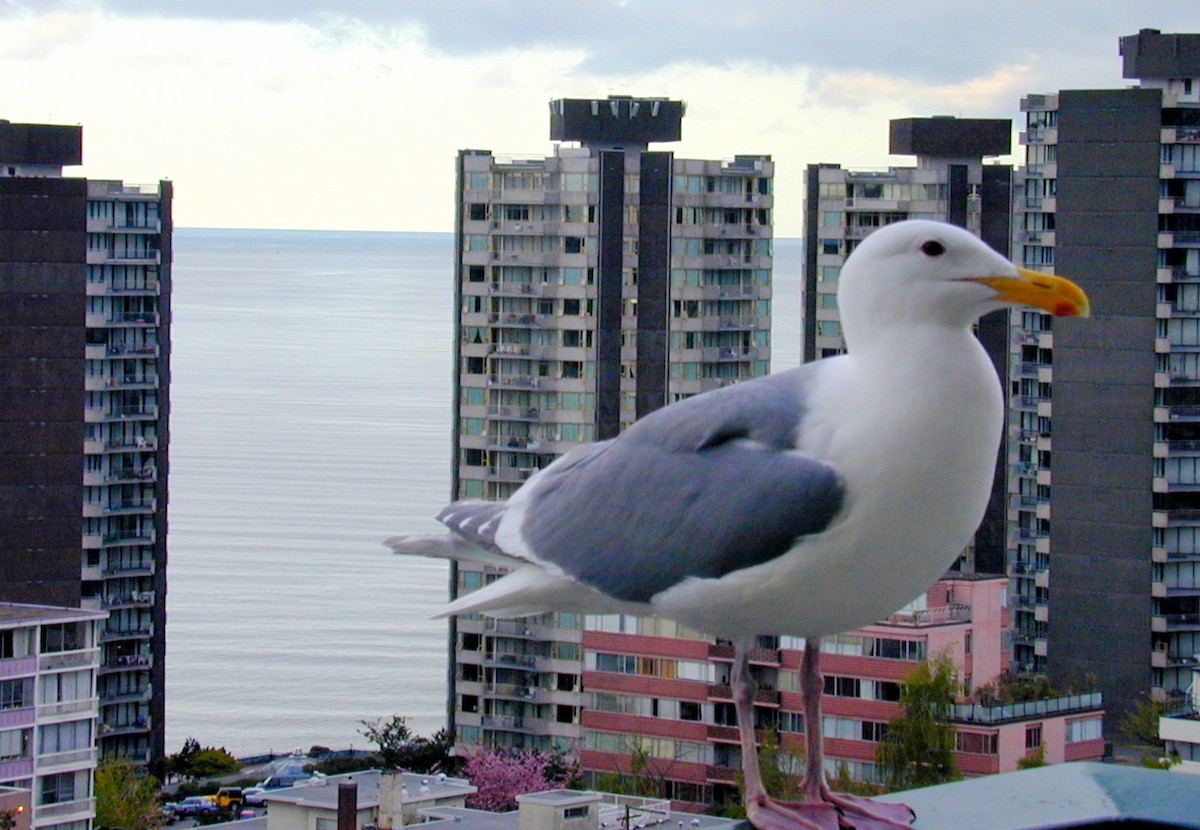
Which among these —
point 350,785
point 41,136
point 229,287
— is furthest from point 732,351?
point 229,287

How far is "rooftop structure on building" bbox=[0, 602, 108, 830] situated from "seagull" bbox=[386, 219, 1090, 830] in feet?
39.5

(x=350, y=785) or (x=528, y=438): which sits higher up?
(x=528, y=438)

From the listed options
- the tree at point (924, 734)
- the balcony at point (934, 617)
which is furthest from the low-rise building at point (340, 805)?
the balcony at point (934, 617)

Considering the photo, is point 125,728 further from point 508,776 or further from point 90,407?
point 508,776

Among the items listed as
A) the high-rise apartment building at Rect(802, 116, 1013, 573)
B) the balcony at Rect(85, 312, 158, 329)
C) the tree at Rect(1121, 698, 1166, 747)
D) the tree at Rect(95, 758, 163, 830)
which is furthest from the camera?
the high-rise apartment building at Rect(802, 116, 1013, 573)

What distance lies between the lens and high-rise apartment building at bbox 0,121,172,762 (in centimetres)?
1895

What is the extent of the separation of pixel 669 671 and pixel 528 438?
426cm

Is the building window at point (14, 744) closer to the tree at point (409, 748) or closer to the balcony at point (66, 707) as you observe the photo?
the balcony at point (66, 707)

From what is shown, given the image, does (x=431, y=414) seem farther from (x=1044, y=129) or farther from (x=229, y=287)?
(x=229, y=287)

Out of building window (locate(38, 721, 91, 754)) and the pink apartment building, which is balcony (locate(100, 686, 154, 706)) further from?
building window (locate(38, 721, 91, 754))

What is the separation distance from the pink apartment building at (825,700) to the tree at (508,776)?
45cm

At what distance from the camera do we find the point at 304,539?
30203 mm

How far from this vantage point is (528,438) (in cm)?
2003

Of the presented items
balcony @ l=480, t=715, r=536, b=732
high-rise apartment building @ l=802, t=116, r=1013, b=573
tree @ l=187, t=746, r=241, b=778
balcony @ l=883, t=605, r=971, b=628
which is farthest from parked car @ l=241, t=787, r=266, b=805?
high-rise apartment building @ l=802, t=116, r=1013, b=573
